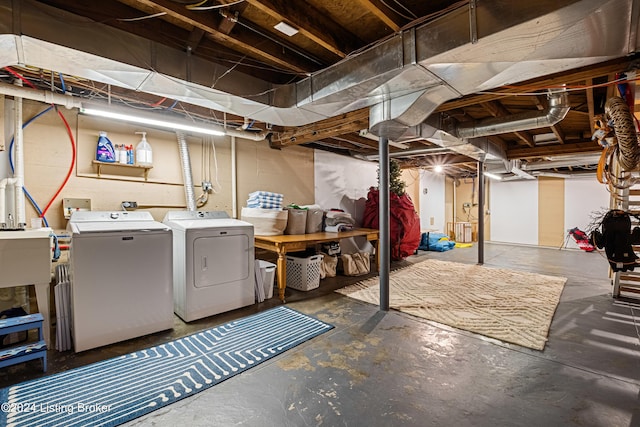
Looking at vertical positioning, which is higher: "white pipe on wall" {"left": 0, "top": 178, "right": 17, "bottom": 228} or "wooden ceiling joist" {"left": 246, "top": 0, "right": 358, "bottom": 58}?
"wooden ceiling joist" {"left": 246, "top": 0, "right": 358, "bottom": 58}

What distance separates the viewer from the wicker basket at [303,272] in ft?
13.3

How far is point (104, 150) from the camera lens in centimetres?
315

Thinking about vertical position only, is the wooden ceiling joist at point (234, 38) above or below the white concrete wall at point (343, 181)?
above

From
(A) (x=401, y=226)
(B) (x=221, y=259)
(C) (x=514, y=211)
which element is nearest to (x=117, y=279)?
(B) (x=221, y=259)

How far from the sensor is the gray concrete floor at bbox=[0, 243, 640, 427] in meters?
1.63

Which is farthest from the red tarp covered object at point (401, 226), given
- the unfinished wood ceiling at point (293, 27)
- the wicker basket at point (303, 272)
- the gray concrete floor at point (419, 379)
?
the gray concrete floor at point (419, 379)

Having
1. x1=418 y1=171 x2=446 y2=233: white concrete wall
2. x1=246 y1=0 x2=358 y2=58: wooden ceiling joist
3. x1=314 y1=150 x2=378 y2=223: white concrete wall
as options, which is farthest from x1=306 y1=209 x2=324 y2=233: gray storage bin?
x1=418 y1=171 x2=446 y2=233: white concrete wall

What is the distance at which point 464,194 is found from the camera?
1023cm

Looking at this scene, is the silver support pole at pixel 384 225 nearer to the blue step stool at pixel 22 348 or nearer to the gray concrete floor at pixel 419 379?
the gray concrete floor at pixel 419 379

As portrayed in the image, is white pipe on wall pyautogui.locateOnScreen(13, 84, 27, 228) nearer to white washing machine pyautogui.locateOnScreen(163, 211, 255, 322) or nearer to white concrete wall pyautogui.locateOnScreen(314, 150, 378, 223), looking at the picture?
white washing machine pyautogui.locateOnScreen(163, 211, 255, 322)

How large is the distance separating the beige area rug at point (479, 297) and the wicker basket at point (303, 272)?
1.49 ft

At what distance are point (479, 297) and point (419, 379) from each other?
7.24 feet

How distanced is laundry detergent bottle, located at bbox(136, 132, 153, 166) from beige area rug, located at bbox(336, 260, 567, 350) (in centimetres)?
298

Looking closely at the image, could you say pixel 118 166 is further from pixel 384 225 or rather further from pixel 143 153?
pixel 384 225
